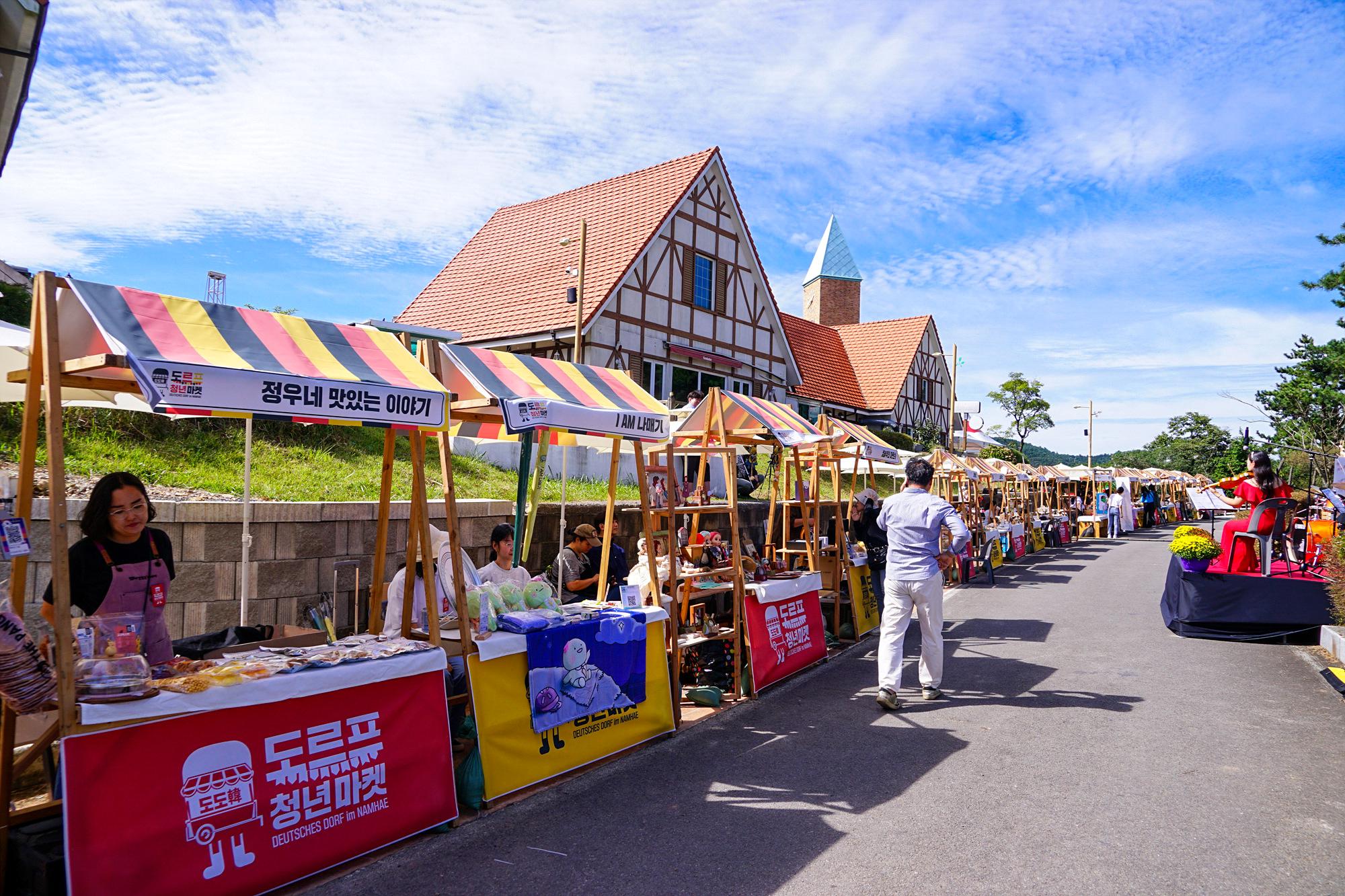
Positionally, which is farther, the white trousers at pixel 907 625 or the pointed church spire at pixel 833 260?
the pointed church spire at pixel 833 260

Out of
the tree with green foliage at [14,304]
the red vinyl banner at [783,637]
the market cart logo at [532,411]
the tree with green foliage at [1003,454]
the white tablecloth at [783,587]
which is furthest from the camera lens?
the tree with green foliage at [1003,454]

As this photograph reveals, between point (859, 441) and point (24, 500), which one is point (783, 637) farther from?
point (24, 500)

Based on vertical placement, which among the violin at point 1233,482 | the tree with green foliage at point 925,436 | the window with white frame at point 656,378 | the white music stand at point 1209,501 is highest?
the window with white frame at point 656,378

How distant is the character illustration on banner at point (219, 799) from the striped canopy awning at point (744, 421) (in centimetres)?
536

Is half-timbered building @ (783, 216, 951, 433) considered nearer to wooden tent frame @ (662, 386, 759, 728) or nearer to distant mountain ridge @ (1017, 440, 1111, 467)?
Answer: wooden tent frame @ (662, 386, 759, 728)

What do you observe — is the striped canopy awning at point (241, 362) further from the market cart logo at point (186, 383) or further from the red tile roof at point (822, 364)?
the red tile roof at point (822, 364)

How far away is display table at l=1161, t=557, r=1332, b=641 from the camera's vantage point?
9609 mm

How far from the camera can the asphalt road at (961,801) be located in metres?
4.00

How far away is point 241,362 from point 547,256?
60.4 ft

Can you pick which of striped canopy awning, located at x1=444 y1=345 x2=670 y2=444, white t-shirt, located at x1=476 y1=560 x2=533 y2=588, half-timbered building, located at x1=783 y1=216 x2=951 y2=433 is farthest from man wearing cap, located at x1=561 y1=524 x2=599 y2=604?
half-timbered building, located at x1=783 y1=216 x2=951 y2=433

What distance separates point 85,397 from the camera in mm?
4961

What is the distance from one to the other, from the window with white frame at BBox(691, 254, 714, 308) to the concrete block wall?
15.0 m

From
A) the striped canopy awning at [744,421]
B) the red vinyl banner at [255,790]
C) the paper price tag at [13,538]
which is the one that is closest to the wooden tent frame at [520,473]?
the red vinyl banner at [255,790]

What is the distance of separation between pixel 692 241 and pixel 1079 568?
467 inches
